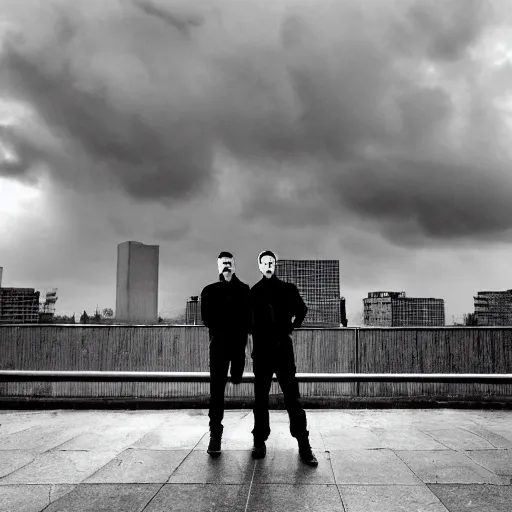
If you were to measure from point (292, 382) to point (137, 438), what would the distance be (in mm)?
2634

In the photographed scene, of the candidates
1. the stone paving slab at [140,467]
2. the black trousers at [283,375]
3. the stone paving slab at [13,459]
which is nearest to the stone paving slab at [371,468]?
the black trousers at [283,375]

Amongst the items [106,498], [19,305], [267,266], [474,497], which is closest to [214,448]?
[106,498]

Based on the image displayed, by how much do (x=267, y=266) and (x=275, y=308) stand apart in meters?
0.46

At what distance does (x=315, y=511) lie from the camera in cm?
382

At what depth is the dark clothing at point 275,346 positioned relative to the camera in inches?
203

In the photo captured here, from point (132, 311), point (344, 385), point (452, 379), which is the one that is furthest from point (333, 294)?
point (452, 379)

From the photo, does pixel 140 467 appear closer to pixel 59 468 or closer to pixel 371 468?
pixel 59 468

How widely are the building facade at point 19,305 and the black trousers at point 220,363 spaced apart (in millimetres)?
190470

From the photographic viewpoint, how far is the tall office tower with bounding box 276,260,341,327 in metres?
160

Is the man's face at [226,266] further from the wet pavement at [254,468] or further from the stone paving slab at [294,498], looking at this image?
the stone paving slab at [294,498]

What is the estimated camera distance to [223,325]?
5.32 m

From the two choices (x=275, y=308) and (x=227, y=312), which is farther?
(x=227, y=312)

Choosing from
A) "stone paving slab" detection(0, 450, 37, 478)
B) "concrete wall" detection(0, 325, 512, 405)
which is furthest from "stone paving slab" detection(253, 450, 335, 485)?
"concrete wall" detection(0, 325, 512, 405)

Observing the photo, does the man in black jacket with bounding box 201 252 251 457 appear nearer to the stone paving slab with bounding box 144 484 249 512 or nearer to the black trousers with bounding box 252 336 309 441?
the black trousers with bounding box 252 336 309 441
